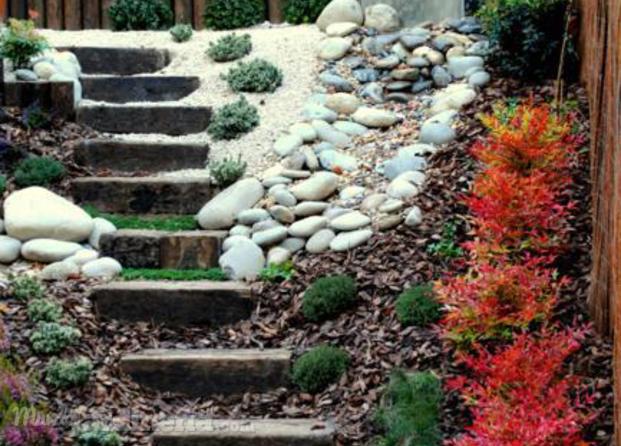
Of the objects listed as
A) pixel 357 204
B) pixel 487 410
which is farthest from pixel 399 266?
pixel 487 410

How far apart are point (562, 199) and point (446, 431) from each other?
1595 millimetres

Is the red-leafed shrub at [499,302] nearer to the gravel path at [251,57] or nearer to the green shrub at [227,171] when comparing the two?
the green shrub at [227,171]

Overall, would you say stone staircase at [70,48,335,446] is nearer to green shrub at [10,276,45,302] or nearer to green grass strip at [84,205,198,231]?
green grass strip at [84,205,198,231]

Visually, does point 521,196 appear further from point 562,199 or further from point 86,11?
point 86,11

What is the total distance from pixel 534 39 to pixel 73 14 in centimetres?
499

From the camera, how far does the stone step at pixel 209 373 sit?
584 centimetres

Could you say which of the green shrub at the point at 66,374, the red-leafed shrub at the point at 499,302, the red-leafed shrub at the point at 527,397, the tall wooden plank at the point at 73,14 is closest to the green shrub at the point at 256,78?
the tall wooden plank at the point at 73,14

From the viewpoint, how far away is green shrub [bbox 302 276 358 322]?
6.09 metres

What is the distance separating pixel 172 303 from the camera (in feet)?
20.8

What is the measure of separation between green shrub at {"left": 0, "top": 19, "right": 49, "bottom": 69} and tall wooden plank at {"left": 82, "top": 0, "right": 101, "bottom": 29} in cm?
246

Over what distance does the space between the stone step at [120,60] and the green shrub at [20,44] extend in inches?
28.9

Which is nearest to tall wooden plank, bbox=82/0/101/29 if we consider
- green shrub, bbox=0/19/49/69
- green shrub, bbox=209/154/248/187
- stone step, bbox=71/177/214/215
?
green shrub, bbox=0/19/49/69

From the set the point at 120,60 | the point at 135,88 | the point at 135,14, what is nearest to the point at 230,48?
the point at 135,88

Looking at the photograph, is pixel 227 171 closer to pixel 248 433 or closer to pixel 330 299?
pixel 330 299
